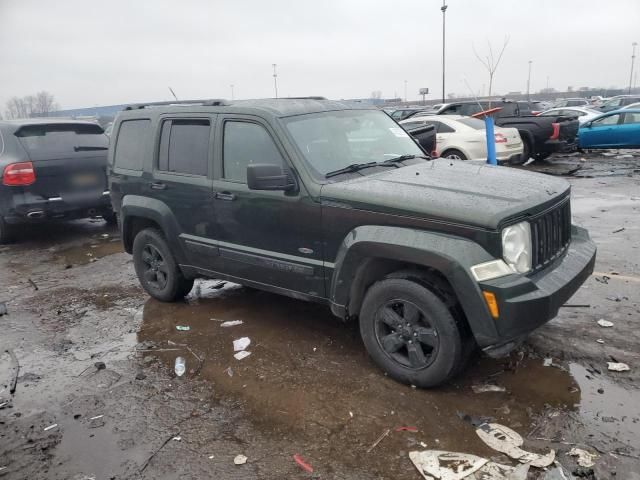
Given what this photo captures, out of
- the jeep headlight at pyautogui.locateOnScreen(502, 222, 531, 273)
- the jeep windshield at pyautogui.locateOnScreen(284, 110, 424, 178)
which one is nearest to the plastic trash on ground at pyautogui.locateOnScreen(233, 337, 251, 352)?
the jeep windshield at pyautogui.locateOnScreen(284, 110, 424, 178)

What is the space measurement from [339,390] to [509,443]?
Answer: 1162 mm

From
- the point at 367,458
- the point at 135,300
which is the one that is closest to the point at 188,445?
the point at 367,458

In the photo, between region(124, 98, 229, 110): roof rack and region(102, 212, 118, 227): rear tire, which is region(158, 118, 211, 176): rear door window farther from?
region(102, 212, 118, 227): rear tire

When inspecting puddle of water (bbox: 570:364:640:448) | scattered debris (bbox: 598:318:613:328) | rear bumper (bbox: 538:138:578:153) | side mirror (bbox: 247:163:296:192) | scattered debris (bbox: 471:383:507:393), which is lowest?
scattered debris (bbox: 471:383:507:393)

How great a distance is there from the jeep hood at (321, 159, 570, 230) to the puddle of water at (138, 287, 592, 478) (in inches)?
47.6

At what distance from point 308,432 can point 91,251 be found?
5.91 meters

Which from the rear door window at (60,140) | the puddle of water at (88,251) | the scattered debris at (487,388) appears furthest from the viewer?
the rear door window at (60,140)

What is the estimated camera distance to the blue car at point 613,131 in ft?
51.4

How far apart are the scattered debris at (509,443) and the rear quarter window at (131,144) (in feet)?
13.1

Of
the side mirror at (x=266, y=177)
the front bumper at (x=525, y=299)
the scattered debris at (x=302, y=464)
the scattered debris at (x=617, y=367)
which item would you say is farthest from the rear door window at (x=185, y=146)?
the scattered debris at (x=617, y=367)

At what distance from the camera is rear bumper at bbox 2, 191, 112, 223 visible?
759cm

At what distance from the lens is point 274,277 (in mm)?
4227

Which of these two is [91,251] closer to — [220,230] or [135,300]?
[135,300]

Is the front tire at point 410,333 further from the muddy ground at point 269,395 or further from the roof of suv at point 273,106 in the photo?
the roof of suv at point 273,106
